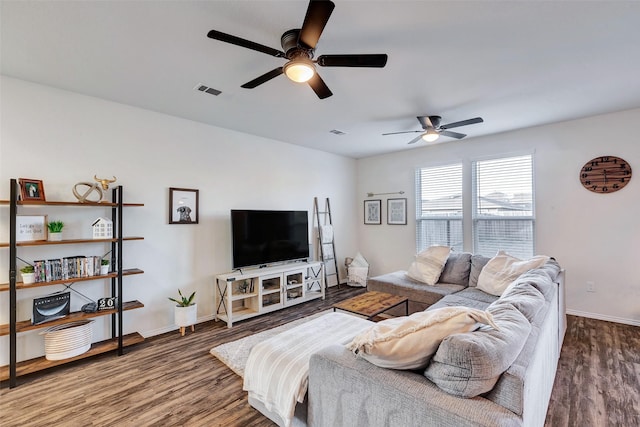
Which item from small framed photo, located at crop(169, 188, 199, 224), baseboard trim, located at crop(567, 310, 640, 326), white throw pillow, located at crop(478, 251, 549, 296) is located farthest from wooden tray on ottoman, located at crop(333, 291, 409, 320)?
baseboard trim, located at crop(567, 310, 640, 326)

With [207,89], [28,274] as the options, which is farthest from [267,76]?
[28,274]

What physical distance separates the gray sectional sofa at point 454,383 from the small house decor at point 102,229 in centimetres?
257

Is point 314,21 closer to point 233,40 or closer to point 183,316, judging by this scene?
point 233,40

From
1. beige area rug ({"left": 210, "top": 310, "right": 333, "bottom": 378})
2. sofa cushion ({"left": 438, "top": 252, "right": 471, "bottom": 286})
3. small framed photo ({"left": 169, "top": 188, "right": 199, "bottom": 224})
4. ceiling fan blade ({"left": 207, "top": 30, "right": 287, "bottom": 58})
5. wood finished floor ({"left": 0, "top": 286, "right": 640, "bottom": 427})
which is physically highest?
ceiling fan blade ({"left": 207, "top": 30, "right": 287, "bottom": 58})

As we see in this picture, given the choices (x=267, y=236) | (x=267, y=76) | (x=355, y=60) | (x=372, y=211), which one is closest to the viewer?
(x=355, y=60)

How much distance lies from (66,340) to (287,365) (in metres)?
2.33

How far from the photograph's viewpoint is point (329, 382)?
155 centimetres

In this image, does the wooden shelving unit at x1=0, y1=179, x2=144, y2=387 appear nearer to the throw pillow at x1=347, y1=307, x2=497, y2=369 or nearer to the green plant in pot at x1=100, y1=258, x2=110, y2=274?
the green plant in pot at x1=100, y1=258, x2=110, y2=274

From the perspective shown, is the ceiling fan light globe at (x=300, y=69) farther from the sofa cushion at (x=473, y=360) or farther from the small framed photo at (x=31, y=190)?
the small framed photo at (x=31, y=190)

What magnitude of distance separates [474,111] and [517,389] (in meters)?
3.34

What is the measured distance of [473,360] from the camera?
1.16 m

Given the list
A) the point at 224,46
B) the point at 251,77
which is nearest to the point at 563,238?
the point at 251,77

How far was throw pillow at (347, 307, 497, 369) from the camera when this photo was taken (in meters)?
1.32

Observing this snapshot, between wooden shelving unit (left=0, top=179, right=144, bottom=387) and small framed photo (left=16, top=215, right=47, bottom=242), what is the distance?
87 mm
